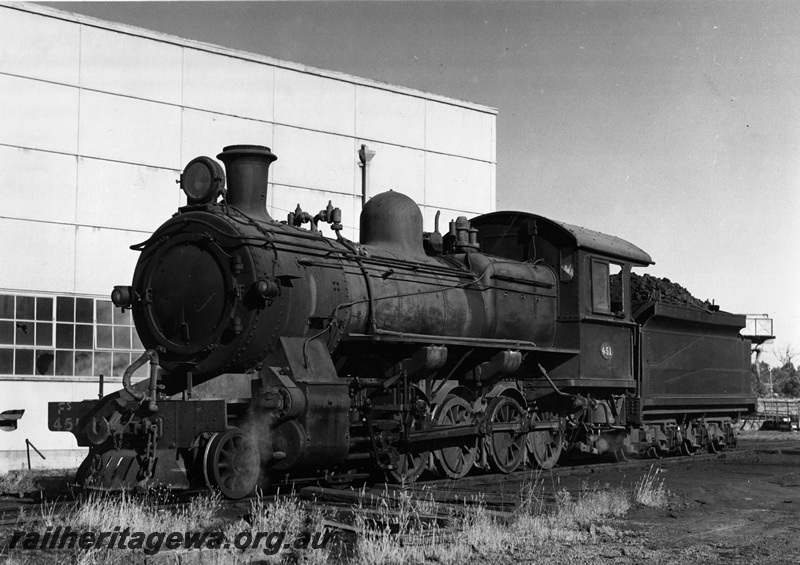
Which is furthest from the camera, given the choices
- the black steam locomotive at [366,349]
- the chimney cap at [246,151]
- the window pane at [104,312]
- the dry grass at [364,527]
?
the window pane at [104,312]

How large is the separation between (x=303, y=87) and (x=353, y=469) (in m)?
11.7

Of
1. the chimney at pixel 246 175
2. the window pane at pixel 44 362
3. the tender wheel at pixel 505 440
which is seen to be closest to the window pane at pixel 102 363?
the window pane at pixel 44 362

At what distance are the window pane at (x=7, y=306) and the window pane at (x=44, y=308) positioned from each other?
0.47 meters

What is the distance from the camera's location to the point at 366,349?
12.5 metres

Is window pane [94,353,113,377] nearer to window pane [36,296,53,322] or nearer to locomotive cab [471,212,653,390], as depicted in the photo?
window pane [36,296,53,322]

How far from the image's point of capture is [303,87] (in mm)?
21938

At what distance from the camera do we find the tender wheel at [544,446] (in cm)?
1539

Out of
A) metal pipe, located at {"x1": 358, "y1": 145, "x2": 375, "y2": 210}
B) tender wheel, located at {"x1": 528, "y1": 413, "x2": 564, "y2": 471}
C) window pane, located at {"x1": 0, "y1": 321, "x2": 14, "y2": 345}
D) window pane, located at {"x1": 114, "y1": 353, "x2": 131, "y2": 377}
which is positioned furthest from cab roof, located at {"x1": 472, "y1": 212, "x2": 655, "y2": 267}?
window pane, located at {"x1": 0, "y1": 321, "x2": 14, "y2": 345}

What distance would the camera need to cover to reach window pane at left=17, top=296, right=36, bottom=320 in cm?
1798

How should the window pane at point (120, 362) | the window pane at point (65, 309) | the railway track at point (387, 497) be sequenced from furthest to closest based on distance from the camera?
the window pane at point (120, 362)
the window pane at point (65, 309)
the railway track at point (387, 497)

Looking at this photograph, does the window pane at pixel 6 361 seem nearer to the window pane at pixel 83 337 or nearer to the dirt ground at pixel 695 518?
the window pane at pixel 83 337

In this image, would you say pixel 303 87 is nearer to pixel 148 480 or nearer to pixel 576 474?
pixel 576 474

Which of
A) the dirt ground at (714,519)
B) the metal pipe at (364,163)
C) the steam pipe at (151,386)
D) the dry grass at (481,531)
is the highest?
the metal pipe at (364,163)

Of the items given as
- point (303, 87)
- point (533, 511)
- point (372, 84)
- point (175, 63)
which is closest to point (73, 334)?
point (175, 63)
